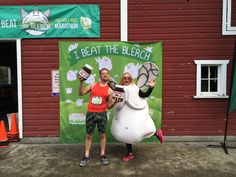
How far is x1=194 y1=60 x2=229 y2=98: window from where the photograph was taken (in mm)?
6680

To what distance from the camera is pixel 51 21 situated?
264 inches

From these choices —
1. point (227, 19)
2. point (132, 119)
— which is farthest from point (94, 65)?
point (227, 19)

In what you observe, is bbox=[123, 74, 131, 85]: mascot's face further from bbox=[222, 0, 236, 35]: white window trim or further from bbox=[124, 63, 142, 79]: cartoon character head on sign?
bbox=[222, 0, 236, 35]: white window trim

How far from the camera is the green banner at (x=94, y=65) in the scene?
21.8 feet

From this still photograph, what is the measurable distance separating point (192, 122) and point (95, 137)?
2.45m

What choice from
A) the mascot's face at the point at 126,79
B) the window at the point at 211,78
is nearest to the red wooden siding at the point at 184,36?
the window at the point at 211,78

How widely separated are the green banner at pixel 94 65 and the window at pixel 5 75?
24.2 ft

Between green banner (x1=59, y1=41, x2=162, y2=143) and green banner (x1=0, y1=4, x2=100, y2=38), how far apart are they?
326mm

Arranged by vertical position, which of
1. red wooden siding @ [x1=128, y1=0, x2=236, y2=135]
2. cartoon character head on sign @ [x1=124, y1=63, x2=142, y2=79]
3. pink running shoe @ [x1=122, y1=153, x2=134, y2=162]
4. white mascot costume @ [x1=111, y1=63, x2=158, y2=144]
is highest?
red wooden siding @ [x1=128, y1=0, x2=236, y2=135]

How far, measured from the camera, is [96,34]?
6.71 m

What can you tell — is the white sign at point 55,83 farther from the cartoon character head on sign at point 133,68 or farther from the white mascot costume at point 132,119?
the white mascot costume at point 132,119

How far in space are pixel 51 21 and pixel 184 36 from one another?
3293 mm

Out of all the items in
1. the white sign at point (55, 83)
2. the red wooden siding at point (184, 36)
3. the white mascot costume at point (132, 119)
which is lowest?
the white mascot costume at point (132, 119)

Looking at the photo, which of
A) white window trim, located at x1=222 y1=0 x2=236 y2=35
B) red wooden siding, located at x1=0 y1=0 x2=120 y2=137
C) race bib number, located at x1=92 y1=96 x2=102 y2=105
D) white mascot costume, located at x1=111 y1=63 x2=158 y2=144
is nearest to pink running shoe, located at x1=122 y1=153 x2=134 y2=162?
white mascot costume, located at x1=111 y1=63 x2=158 y2=144
